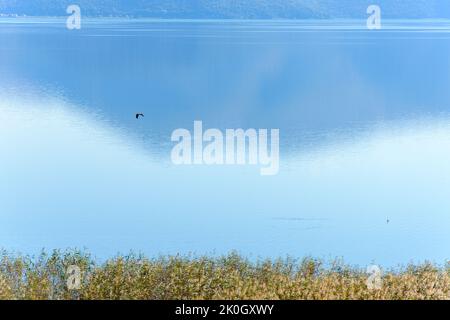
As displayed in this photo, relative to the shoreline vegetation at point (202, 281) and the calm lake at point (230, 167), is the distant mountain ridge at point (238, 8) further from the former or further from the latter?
the shoreline vegetation at point (202, 281)

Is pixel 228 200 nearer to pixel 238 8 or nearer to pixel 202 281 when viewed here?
pixel 202 281

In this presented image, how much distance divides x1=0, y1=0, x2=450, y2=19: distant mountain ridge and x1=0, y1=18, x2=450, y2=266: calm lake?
4035 cm

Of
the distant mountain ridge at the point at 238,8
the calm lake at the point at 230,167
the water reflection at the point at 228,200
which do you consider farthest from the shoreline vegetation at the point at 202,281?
the distant mountain ridge at the point at 238,8

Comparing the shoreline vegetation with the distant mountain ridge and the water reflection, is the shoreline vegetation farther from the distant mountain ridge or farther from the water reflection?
the distant mountain ridge

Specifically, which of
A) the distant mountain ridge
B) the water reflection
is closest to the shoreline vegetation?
the water reflection

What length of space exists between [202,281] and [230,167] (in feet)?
46.6

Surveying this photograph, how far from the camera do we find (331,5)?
334ft

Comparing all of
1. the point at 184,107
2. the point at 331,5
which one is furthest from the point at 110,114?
the point at 331,5

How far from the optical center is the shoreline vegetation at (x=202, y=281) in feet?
34.0

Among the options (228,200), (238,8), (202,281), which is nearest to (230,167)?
(228,200)

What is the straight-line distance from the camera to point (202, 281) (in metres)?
11.0

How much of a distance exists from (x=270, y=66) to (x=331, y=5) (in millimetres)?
55830

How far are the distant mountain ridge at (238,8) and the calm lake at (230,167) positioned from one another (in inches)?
1589

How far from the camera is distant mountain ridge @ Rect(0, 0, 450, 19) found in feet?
324
